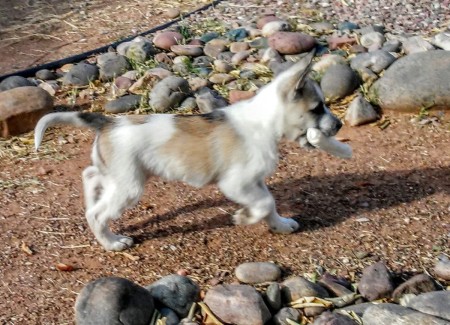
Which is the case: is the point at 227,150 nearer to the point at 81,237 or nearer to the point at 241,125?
the point at 241,125

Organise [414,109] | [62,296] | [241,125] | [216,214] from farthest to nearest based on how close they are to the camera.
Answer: [414,109] → [216,214] → [241,125] → [62,296]

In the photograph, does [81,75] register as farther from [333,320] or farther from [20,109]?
[333,320]

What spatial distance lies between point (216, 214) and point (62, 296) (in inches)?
59.4

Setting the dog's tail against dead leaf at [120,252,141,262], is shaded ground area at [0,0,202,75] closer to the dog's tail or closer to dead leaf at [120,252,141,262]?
the dog's tail

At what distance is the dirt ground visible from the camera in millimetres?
5738

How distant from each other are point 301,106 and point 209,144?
680 mm

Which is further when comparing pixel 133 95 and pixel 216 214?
pixel 133 95

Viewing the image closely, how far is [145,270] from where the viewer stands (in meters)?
5.78

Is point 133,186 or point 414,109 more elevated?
point 133,186

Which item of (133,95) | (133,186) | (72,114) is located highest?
(72,114)

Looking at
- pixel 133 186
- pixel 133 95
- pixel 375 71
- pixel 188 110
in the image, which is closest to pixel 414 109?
pixel 375 71

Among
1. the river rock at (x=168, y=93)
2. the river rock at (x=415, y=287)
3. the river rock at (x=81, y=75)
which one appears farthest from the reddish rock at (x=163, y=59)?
the river rock at (x=415, y=287)

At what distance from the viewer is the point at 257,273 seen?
5535 mm

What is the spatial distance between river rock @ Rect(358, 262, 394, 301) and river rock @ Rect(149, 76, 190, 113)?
339 cm
